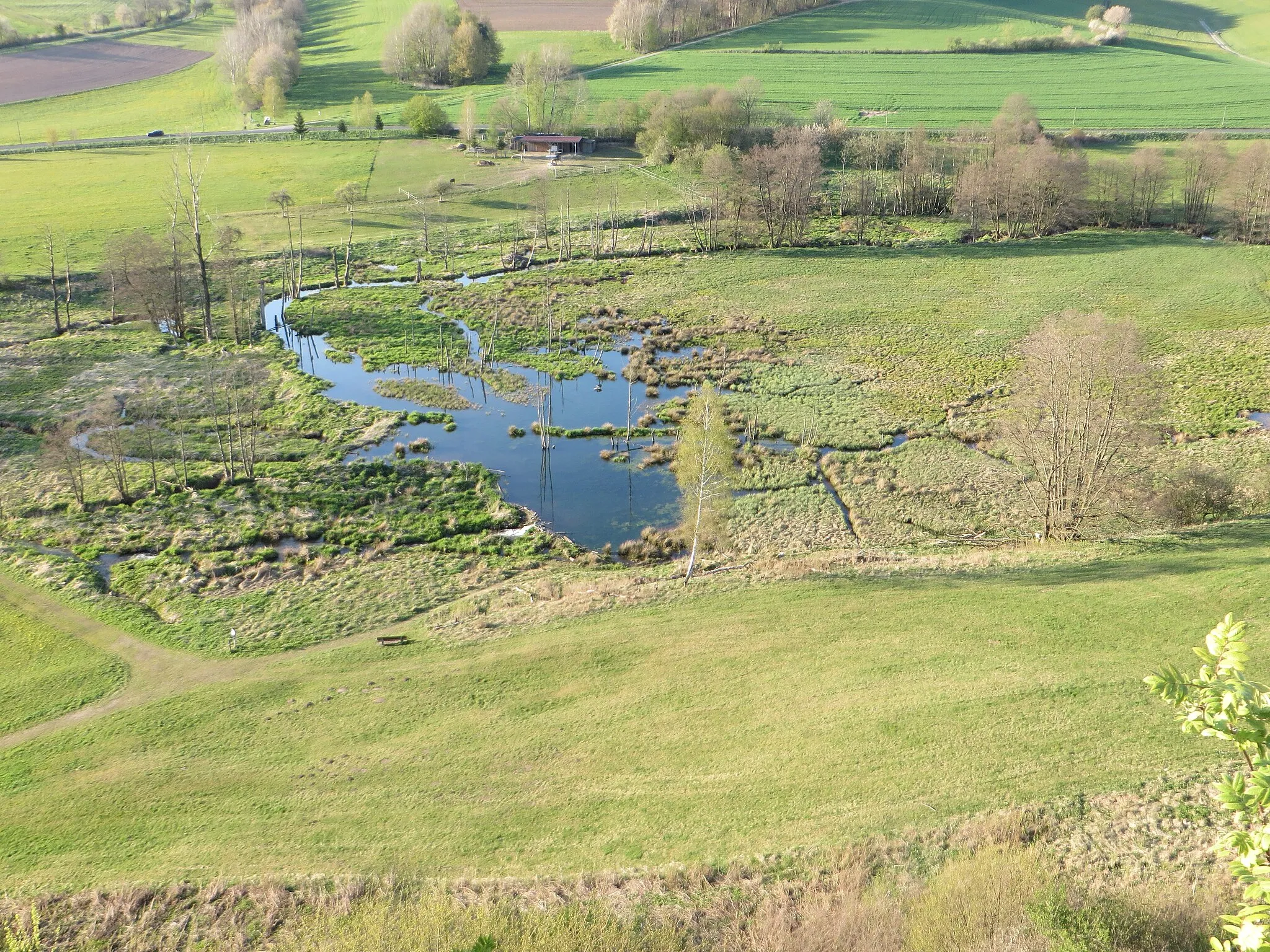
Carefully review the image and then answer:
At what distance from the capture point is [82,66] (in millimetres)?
153875

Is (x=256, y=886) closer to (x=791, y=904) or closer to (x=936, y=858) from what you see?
(x=791, y=904)

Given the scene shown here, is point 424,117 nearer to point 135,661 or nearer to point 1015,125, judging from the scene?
point 1015,125

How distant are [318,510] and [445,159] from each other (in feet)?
274

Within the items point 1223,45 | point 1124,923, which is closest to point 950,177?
point 1223,45

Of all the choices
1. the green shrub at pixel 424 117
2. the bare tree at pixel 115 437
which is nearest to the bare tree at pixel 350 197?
the green shrub at pixel 424 117

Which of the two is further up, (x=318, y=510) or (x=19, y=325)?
(x=19, y=325)

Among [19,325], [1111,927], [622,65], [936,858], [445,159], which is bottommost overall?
[936,858]

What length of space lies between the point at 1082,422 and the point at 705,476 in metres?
15.4

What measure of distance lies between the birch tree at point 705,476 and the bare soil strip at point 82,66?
150 metres

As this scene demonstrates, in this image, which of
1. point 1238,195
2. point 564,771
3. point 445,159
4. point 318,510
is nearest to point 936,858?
point 564,771

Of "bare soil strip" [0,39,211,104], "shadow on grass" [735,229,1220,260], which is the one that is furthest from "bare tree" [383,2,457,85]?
"shadow on grass" [735,229,1220,260]

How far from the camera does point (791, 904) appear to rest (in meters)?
19.0

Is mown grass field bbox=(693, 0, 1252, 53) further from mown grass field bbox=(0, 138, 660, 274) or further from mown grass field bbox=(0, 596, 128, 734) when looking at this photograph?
mown grass field bbox=(0, 596, 128, 734)

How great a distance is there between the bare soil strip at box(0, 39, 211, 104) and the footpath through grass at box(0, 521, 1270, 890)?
153 metres
